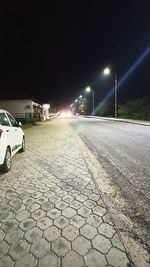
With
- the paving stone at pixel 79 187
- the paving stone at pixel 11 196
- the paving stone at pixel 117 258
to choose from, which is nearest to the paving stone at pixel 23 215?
the paving stone at pixel 11 196

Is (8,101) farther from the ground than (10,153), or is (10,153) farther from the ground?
(8,101)

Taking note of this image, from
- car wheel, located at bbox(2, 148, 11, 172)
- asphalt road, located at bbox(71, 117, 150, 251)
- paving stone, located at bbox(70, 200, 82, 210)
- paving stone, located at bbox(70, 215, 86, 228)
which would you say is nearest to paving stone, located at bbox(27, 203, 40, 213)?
paving stone, located at bbox(70, 200, 82, 210)

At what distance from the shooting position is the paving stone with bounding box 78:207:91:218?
363 cm

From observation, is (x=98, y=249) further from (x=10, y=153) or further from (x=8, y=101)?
(x=8, y=101)

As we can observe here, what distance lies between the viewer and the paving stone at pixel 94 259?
8.14 ft

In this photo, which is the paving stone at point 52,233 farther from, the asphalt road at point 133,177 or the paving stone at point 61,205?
the asphalt road at point 133,177

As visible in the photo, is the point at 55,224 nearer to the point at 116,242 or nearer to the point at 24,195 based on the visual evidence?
the point at 116,242

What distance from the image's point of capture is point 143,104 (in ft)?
119

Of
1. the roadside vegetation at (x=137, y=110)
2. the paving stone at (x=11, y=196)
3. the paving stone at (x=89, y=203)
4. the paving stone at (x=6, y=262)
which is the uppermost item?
the roadside vegetation at (x=137, y=110)

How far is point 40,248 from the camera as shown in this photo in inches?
109

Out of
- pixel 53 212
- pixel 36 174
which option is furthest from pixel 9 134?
pixel 53 212

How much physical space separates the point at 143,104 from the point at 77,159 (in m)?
31.4

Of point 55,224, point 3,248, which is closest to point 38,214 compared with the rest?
point 55,224

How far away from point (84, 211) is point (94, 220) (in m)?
0.35
